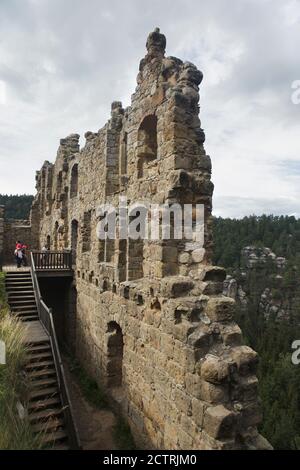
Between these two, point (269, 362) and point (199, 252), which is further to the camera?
point (269, 362)

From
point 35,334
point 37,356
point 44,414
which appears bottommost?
point 44,414

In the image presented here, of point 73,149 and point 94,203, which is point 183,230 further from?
point 73,149

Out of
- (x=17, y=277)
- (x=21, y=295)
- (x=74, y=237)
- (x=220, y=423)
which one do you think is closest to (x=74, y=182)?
(x=74, y=237)

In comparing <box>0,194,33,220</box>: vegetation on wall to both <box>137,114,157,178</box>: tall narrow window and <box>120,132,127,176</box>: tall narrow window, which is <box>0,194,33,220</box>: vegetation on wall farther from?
<box>137,114,157,178</box>: tall narrow window

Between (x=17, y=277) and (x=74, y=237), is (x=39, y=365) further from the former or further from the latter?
(x=74, y=237)

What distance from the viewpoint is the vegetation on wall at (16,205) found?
45750mm

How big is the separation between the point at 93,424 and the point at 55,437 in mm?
1565

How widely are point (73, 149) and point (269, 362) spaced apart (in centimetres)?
3145

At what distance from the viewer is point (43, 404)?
6820 mm

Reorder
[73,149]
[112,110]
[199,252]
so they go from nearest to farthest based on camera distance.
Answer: [199,252]
[112,110]
[73,149]

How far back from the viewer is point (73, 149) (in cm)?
1582

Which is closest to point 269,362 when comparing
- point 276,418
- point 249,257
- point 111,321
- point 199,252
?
point 276,418

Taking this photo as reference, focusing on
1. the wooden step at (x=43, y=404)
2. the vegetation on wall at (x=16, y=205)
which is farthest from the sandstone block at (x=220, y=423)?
the vegetation on wall at (x=16, y=205)
